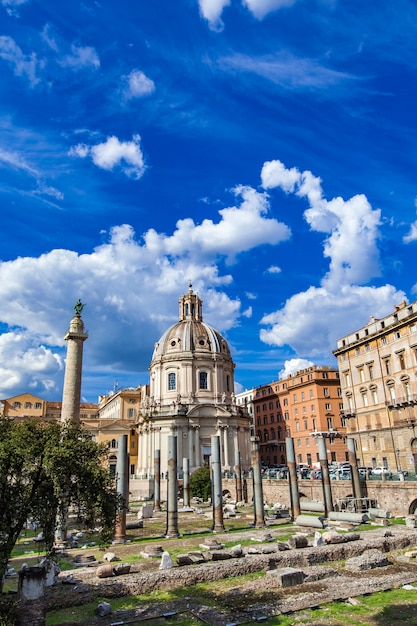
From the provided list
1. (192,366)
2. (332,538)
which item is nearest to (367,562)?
(332,538)

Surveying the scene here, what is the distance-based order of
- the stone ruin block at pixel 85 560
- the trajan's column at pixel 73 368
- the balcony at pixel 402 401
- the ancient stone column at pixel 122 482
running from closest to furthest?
the stone ruin block at pixel 85 560 < the ancient stone column at pixel 122 482 < the trajan's column at pixel 73 368 < the balcony at pixel 402 401

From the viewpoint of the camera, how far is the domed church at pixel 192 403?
6588cm

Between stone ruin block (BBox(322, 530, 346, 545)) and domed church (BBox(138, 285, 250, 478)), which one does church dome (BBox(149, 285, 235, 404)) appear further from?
stone ruin block (BBox(322, 530, 346, 545))

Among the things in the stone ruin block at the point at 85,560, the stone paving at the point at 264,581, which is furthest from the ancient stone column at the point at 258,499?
the stone ruin block at the point at 85,560

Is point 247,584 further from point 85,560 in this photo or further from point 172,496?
point 172,496

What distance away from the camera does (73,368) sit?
122 feet

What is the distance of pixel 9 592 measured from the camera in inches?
559

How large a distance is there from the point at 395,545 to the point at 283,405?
59.0 meters

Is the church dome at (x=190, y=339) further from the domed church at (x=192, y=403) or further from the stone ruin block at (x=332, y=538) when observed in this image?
the stone ruin block at (x=332, y=538)

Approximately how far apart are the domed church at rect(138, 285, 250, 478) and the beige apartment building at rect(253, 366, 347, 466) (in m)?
7.78

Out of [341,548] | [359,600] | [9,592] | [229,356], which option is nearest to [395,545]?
[341,548]

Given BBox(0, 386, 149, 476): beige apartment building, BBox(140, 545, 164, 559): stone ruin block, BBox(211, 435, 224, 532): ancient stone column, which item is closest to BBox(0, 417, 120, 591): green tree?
BBox(140, 545, 164, 559): stone ruin block

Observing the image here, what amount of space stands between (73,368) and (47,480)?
85.6ft

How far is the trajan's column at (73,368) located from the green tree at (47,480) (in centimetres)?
2400
